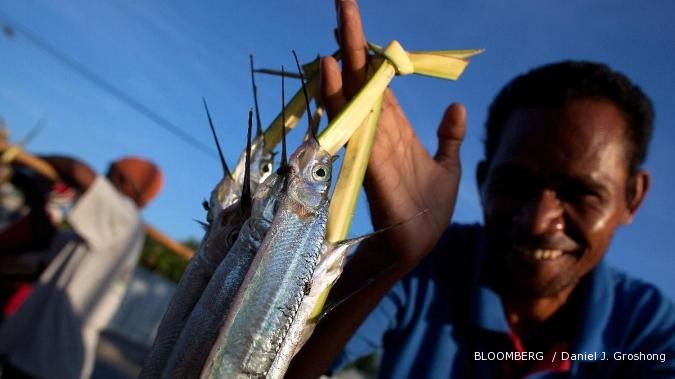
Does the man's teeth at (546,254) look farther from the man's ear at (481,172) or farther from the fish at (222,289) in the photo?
the fish at (222,289)

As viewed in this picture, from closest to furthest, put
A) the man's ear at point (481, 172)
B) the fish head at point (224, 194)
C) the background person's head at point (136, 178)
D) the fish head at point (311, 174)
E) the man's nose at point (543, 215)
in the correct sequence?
the fish head at point (311, 174), the fish head at point (224, 194), the man's nose at point (543, 215), the man's ear at point (481, 172), the background person's head at point (136, 178)

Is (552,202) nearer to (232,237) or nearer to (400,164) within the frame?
(400,164)

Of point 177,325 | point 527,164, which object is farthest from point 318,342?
point 527,164

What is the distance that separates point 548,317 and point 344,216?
2.03 metres

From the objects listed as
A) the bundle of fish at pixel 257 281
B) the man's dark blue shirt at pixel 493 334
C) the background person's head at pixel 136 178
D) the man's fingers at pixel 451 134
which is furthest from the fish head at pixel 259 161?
the background person's head at pixel 136 178

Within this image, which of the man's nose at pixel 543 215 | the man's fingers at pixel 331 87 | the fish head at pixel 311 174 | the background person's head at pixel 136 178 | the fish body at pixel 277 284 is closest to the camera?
the fish body at pixel 277 284

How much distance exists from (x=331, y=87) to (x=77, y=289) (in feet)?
10.7

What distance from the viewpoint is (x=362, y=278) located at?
4.85 feet

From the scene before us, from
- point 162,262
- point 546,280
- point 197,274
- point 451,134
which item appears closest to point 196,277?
point 197,274

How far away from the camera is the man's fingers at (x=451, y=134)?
5.60 feet

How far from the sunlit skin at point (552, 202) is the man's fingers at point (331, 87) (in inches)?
56.2

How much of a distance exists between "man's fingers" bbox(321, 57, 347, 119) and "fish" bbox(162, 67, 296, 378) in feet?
1.11

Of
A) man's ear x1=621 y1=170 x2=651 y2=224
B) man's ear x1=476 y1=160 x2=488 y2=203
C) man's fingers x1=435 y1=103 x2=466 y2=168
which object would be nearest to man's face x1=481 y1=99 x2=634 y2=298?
man's ear x1=621 y1=170 x2=651 y2=224

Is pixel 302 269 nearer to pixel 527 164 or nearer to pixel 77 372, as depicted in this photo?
pixel 527 164
